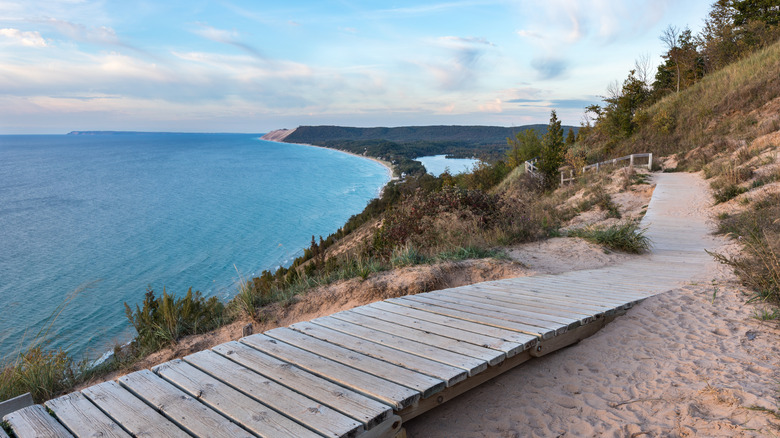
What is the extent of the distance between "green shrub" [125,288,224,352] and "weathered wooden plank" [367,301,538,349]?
12.5ft

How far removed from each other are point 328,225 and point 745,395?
48804 mm

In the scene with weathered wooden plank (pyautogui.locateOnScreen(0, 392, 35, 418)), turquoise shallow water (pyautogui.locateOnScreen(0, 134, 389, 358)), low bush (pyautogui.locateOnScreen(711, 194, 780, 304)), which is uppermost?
low bush (pyautogui.locateOnScreen(711, 194, 780, 304))

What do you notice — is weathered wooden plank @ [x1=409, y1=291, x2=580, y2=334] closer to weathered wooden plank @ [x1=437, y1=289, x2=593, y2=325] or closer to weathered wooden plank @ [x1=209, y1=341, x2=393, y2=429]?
weathered wooden plank @ [x1=437, y1=289, x2=593, y2=325]

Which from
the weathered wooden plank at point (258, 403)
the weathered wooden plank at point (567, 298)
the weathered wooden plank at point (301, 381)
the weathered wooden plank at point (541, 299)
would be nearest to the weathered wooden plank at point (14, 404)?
the weathered wooden plank at point (258, 403)

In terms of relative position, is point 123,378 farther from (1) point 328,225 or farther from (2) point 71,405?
(1) point 328,225

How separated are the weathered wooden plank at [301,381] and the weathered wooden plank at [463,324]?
1.39 m

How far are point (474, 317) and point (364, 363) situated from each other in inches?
54.2

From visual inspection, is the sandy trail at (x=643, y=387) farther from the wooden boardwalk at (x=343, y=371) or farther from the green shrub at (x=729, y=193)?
the green shrub at (x=729, y=193)

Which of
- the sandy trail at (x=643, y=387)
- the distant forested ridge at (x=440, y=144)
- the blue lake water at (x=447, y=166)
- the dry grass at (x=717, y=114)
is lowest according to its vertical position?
the sandy trail at (x=643, y=387)

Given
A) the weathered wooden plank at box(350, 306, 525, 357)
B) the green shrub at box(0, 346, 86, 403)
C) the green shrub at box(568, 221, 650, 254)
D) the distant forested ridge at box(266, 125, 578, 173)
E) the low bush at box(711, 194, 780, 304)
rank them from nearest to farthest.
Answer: the weathered wooden plank at box(350, 306, 525, 357) → the green shrub at box(0, 346, 86, 403) → the low bush at box(711, 194, 780, 304) → the green shrub at box(568, 221, 650, 254) → the distant forested ridge at box(266, 125, 578, 173)

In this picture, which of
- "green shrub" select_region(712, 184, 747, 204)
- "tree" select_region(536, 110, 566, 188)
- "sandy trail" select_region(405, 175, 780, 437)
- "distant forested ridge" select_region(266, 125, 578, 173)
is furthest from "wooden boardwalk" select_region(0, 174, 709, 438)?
"distant forested ridge" select_region(266, 125, 578, 173)

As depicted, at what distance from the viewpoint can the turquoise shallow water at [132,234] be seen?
22453 mm

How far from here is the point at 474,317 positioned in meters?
4.04

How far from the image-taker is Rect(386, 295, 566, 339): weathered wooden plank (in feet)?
11.8
